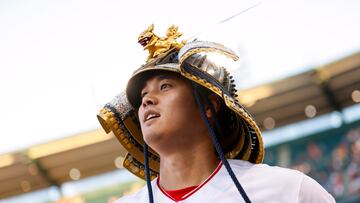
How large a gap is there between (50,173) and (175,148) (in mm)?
8444

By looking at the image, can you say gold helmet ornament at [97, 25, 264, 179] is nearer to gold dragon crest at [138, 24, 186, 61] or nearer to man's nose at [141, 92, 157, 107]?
gold dragon crest at [138, 24, 186, 61]

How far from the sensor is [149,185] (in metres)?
2.41

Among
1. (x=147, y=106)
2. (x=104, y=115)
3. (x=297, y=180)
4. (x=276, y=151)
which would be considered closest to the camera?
(x=297, y=180)

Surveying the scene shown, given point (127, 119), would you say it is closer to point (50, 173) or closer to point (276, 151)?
point (50, 173)

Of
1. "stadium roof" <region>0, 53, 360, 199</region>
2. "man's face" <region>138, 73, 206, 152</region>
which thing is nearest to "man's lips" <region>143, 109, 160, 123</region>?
"man's face" <region>138, 73, 206, 152</region>

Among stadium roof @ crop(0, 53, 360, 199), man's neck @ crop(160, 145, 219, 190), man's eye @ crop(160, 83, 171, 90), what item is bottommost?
stadium roof @ crop(0, 53, 360, 199)

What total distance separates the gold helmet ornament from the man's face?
2.2 inches

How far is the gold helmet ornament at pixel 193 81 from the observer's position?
2.41 meters

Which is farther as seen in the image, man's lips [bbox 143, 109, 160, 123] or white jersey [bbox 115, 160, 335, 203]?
man's lips [bbox 143, 109, 160, 123]

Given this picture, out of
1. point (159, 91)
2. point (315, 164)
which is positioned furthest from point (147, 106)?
point (315, 164)

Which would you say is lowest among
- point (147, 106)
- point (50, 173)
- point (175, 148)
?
point (50, 173)

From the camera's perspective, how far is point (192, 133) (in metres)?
2.42

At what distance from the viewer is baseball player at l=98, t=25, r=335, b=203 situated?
2273 mm

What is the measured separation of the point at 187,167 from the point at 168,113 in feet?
0.74
